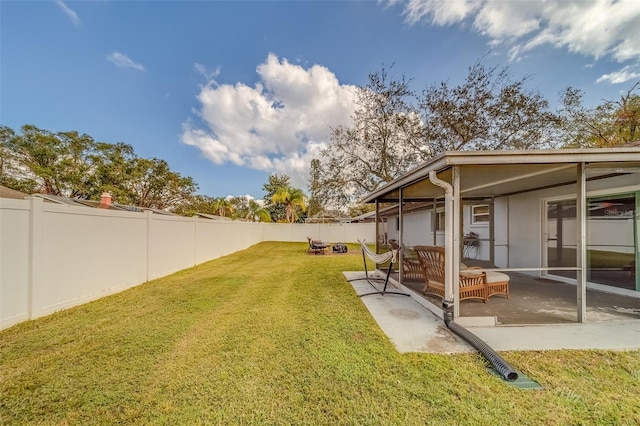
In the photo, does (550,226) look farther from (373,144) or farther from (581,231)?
(373,144)

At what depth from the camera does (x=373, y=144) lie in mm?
16188

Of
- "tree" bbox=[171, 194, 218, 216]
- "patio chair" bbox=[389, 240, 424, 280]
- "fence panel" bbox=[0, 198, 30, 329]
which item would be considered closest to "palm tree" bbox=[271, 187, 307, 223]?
"tree" bbox=[171, 194, 218, 216]

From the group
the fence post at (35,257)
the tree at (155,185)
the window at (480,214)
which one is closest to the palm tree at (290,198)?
the tree at (155,185)

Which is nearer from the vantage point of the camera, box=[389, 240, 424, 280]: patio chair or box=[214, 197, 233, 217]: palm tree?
box=[389, 240, 424, 280]: patio chair

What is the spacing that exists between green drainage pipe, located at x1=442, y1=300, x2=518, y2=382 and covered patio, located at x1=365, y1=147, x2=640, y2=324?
0.15 m

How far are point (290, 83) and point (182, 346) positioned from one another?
1301 cm

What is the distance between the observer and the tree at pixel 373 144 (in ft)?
51.3

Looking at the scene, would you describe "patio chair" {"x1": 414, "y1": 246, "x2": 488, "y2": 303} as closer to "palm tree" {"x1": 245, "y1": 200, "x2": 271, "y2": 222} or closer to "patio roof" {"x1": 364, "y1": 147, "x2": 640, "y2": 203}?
"patio roof" {"x1": 364, "y1": 147, "x2": 640, "y2": 203}

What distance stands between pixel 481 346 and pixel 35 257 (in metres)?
6.66

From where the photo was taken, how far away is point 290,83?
13234 mm

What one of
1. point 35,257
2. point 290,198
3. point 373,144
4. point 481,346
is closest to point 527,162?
point 481,346

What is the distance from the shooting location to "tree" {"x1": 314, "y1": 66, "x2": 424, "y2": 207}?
51.3 ft

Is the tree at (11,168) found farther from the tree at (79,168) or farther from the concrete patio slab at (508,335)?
the concrete patio slab at (508,335)

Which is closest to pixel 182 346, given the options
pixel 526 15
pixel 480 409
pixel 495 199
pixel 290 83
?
pixel 480 409
